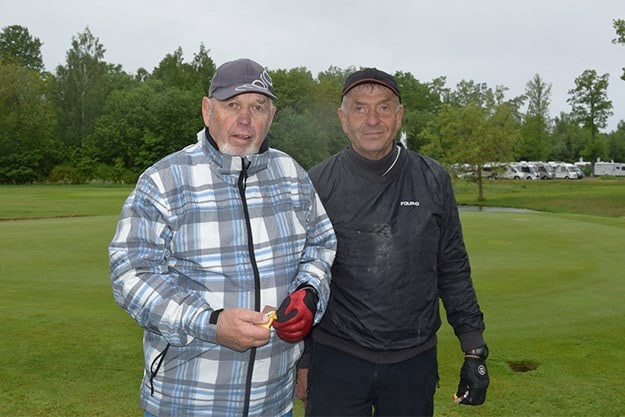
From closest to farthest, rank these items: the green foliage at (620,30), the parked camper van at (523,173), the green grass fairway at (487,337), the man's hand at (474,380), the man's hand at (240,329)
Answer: the man's hand at (240,329)
the man's hand at (474,380)
the green grass fairway at (487,337)
the green foliage at (620,30)
the parked camper van at (523,173)

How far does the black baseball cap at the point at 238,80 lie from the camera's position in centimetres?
267

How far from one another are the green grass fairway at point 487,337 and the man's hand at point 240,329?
7.54 feet

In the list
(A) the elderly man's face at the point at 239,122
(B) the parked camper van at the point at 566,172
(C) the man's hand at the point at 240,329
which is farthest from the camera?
(B) the parked camper van at the point at 566,172

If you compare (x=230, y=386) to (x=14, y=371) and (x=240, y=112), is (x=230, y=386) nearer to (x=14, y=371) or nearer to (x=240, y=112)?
(x=240, y=112)

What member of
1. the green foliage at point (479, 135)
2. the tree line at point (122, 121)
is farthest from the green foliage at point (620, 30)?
the tree line at point (122, 121)

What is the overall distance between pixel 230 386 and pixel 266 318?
0.36 meters

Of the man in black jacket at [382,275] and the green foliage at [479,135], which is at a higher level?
the green foliage at [479,135]

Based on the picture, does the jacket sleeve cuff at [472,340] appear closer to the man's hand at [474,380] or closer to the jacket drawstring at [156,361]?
the man's hand at [474,380]

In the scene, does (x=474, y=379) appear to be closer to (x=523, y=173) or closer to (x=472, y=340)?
(x=472, y=340)

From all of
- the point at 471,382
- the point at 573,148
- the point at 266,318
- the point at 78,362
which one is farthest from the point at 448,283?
the point at 573,148

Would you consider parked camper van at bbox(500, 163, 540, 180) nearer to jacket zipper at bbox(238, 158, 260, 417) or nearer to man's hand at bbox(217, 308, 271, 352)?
jacket zipper at bbox(238, 158, 260, 417)

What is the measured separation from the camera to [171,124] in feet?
229

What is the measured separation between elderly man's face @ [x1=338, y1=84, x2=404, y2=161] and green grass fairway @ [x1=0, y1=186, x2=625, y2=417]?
211 centimetres

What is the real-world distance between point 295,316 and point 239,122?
862 millimetres
